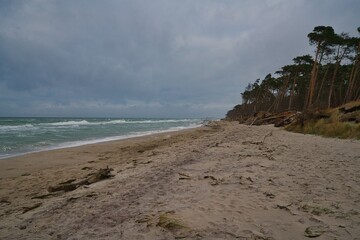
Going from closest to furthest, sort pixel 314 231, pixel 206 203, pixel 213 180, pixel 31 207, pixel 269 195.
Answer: pixel 314 231, pixel 206 203, pixel 269 195, pixel 31 207, pixel 213 180

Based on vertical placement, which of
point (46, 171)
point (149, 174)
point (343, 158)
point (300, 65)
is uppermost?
point (300, 65)

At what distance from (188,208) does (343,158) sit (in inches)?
235

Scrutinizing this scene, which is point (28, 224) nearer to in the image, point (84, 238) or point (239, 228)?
point (84, 238)

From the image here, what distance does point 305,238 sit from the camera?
3014 millimetres

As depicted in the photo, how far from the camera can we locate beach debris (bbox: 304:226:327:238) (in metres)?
3.05

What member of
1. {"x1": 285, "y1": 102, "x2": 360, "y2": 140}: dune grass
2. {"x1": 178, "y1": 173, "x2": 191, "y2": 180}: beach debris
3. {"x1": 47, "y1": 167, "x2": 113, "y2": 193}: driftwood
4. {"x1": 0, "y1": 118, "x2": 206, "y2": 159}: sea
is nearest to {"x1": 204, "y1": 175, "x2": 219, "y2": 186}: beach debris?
{"x1": 178, "y1": 173, "x2": 191, "y2": 180}: beach debris

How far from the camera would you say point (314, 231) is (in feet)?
10.3

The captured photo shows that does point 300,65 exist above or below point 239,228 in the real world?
above

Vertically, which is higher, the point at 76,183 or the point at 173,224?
the point at 173,224

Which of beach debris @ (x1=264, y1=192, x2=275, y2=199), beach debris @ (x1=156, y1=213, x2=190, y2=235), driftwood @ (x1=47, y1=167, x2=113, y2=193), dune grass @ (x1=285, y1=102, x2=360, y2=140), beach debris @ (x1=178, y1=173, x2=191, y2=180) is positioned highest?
dune grass @ (x1=285, y1=102, x2=360, y2=140)

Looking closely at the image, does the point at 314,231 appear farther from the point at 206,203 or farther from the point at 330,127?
the point at 330,127

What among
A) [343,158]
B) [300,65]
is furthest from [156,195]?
[300,65]

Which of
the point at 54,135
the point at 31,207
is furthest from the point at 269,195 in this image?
the point at 54,135

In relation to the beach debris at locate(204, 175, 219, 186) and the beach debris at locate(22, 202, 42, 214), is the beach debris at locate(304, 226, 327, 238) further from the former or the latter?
the beach debris at locate(22, 202, 42, 214)
